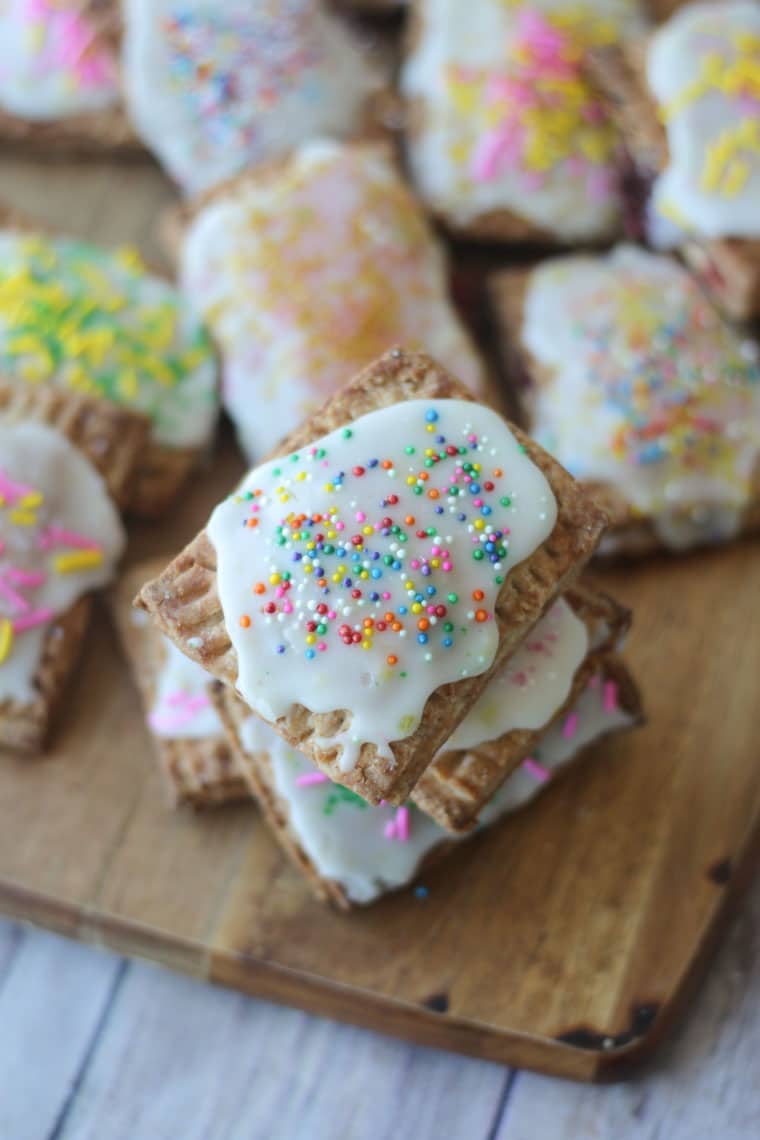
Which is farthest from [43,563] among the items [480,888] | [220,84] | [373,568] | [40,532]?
[220,84]

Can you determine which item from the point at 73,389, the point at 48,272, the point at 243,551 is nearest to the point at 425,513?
the point at 243,551

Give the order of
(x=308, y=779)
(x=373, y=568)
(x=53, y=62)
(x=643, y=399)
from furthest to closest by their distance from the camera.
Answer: (x=53, y=62), (x=643, y=399), (x=308, y=779), (x=373, y=568)

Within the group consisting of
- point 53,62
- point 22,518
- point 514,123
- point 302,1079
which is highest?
point 53,62

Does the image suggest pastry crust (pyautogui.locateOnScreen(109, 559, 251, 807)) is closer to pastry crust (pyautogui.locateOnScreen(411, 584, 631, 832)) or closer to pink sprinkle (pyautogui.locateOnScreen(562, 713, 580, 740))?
pastry crust (pyautogui.locateOnScreen(411, 584, 631, 832))

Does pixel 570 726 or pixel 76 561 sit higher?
pixel 76 561

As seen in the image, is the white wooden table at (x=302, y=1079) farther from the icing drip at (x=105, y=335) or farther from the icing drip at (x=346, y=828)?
the icing drip at (x=105, y=335)

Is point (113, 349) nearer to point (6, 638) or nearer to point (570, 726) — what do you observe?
point (6, 638)

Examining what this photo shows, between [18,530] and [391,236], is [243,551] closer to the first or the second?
[18,530]
